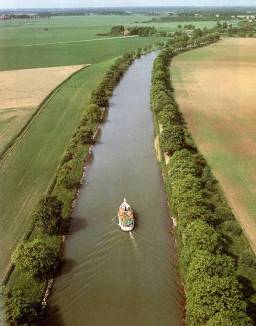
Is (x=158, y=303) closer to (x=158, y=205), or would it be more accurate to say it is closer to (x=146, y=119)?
(x=158, y=205)

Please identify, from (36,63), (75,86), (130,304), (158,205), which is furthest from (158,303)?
(36,63)

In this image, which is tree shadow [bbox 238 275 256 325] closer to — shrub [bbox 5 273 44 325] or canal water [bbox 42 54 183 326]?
canal water [bbox 42 54 183 326]

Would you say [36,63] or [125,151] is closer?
[125,151]

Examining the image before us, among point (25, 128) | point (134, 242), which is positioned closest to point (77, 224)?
point (134, 242)

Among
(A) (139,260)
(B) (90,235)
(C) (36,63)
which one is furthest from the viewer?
(C) (36,63)

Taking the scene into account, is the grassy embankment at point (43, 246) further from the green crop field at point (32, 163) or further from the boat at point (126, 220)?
the boat at point (126, 220)

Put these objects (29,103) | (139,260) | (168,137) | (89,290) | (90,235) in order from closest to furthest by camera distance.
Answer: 1. (89,290)
2. (139,260)
3. (90,235)
4. (168,137)
5. (29,103)
